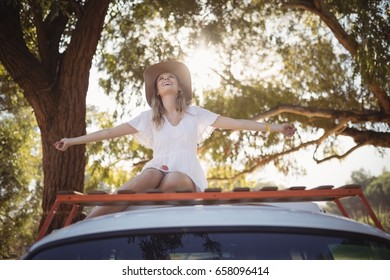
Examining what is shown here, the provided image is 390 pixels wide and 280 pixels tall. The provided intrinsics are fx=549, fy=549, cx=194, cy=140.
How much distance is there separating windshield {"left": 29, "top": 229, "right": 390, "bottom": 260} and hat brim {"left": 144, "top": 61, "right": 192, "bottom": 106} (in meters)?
2.22

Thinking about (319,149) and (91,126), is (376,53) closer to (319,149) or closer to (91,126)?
(319,149)

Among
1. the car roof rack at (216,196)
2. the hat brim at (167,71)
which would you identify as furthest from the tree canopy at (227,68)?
the car roof rack at (216,196)

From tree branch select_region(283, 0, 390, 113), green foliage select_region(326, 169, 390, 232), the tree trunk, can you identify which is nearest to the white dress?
the tree trunk

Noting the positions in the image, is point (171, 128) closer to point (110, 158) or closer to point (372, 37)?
point (372, 37)

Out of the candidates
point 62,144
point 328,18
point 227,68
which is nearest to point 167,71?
point 62,144

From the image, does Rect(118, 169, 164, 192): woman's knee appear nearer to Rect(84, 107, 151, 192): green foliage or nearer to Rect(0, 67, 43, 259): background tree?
Rect(84, 107, 151, 192): green foliage

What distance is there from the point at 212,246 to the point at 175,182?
1449 mm

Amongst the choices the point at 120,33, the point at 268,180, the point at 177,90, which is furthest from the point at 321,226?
the point at 268,180

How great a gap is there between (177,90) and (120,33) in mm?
5182

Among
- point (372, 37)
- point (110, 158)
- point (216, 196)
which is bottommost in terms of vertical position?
point (216, 196)

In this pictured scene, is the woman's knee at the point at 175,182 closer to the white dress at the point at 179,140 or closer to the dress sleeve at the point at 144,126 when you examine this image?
the white dress at the point at 179,140

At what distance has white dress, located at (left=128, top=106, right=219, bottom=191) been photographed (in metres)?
3.18

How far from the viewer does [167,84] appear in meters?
3.53

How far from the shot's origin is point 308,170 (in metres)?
10.8
